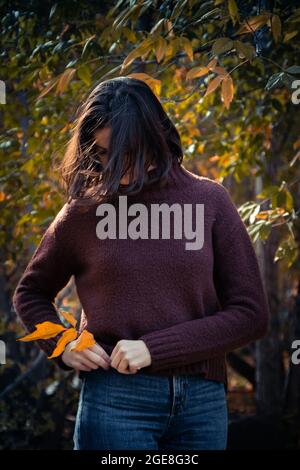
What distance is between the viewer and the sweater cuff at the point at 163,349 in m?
1.60

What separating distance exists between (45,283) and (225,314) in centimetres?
49

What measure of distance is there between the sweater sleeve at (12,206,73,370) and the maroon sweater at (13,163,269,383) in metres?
0.04

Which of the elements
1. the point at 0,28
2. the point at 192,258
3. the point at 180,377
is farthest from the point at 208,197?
the point at 0,28

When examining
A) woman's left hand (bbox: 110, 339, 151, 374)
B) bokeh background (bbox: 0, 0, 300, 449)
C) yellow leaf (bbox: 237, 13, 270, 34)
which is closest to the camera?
woman's left hand (bbox: 110, 339, 151, 374)

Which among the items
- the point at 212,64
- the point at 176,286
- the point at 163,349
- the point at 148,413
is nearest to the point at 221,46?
the point at 212,64

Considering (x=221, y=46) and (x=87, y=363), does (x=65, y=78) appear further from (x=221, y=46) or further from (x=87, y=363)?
(x=87, y=363)

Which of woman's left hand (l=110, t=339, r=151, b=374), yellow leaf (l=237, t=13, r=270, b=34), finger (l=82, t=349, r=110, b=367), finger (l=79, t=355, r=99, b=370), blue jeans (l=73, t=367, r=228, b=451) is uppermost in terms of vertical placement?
yellow leaf (l=237, t=13, r=270, b=34)

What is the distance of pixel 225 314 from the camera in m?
1.67

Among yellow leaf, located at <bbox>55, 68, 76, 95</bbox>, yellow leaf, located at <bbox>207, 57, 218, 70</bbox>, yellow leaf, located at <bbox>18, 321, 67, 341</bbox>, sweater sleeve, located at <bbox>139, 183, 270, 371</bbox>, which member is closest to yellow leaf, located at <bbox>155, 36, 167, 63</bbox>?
yellow leaf, located at <bbox>207, 57, 218, 70</bbox>

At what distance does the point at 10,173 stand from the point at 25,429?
1.69m

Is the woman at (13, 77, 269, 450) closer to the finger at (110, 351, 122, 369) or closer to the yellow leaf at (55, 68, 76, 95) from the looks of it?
the finger at (110, 351, 122, 369)

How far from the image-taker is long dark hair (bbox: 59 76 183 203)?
1.66 meters

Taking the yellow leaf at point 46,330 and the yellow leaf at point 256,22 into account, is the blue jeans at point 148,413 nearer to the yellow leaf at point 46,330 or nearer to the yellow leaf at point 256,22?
the yellow leaf at point 46,330
